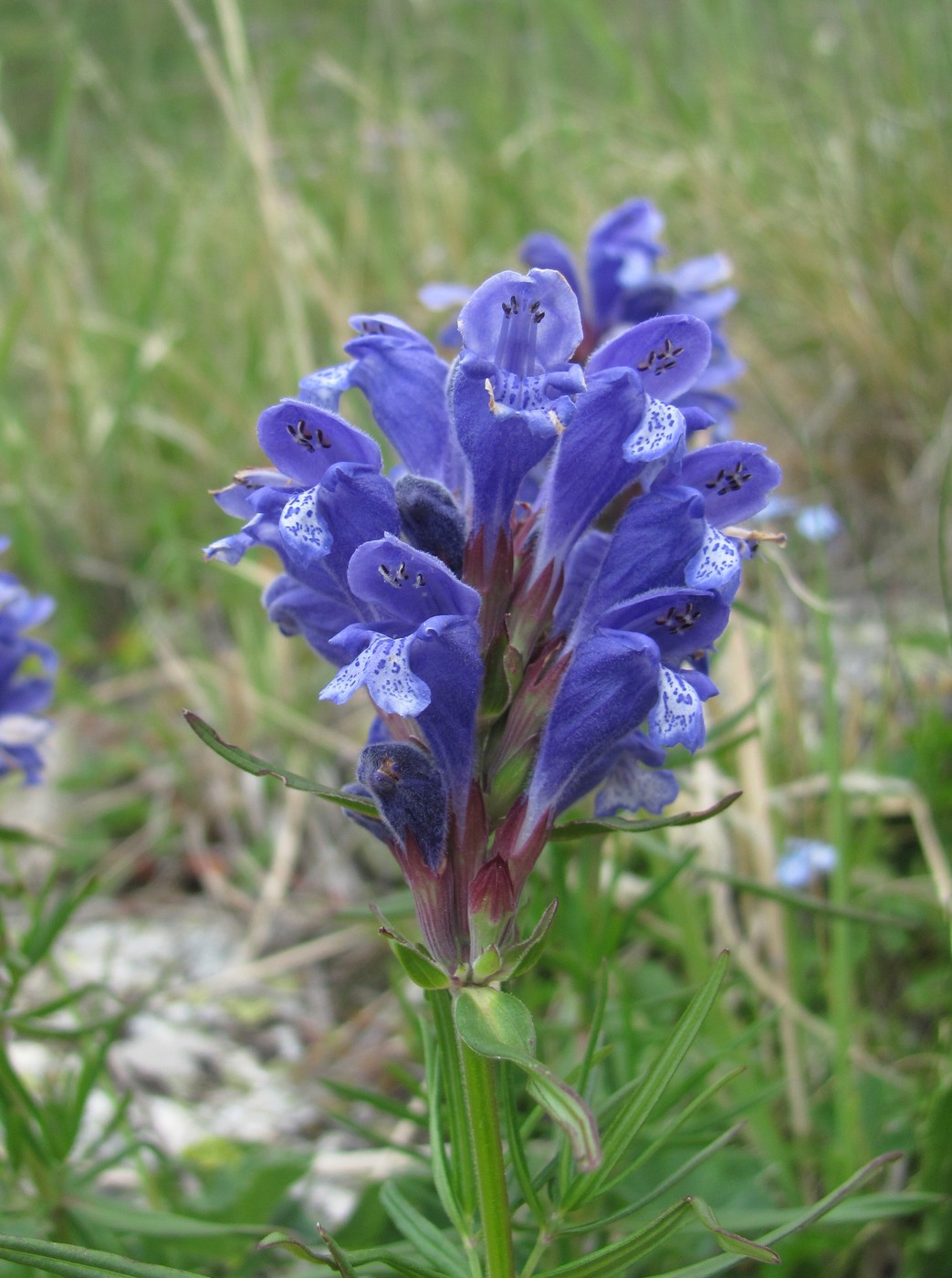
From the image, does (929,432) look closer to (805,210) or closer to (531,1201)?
(805,210)

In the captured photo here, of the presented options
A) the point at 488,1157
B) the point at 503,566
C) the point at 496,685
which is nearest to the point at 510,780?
the point at 496,685

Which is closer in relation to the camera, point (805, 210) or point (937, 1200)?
point (937, 1200)

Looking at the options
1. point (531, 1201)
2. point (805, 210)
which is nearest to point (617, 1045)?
point (531, 1201)

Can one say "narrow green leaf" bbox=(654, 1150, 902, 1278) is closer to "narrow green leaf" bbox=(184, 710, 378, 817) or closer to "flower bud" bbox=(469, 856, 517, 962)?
"flower bud" bbox=(469, 856, 517, 962)

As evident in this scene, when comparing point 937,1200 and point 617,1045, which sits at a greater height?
point 617,1045

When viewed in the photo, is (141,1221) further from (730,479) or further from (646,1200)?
(730,479)

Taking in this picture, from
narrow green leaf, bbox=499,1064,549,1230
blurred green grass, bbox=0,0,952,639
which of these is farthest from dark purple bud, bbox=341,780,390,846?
blurred green grass, bbox=0,0,952,639

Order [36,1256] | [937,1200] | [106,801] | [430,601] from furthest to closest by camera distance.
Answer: [106,801] → [937,1200] → [430,601] → [36,1256]
